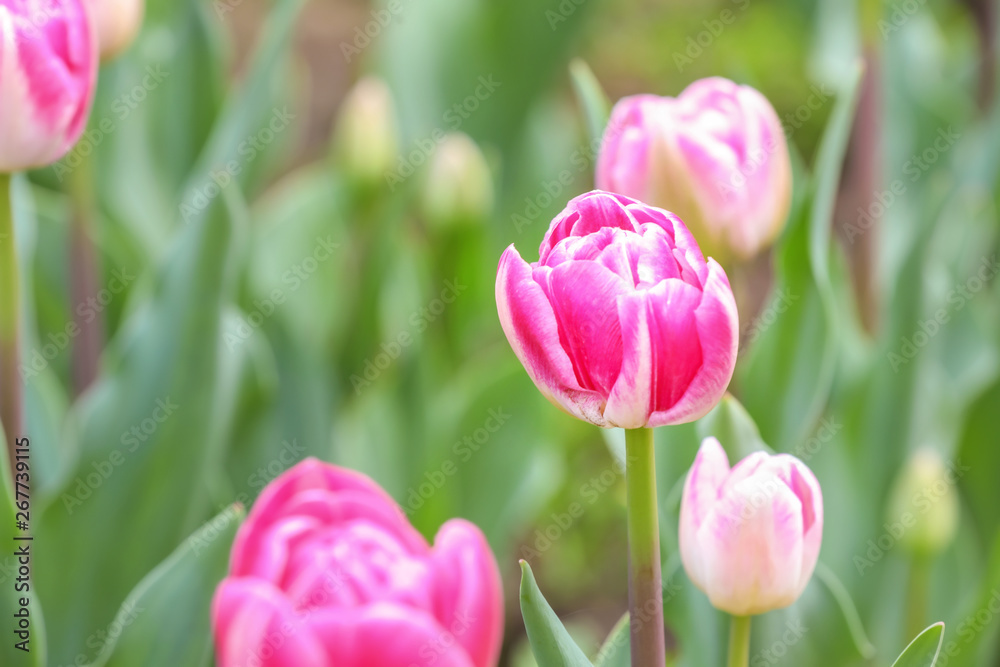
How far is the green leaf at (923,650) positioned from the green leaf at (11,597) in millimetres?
370

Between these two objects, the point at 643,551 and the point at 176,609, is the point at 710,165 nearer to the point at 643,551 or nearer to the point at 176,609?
the point at 643,551

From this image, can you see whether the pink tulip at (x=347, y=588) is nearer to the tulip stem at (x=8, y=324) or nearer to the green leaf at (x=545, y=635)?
the green leaf at (x=545, y=635)

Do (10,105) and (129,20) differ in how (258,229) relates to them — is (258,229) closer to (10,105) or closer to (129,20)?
(129,20)

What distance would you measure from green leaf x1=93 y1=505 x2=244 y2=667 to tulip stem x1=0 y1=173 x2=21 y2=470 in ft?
0.33

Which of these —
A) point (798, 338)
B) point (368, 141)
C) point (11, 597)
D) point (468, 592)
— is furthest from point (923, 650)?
point (368, 141)

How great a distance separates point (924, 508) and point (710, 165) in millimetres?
303

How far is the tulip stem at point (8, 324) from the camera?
504 millimetres

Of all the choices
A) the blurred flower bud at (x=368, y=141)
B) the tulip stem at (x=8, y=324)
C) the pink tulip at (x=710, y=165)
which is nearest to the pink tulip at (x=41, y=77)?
the tulip stem at (x=8, y=324)

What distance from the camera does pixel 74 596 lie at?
67cm

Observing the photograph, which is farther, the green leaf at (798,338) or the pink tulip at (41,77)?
the green leaf at (798,338)

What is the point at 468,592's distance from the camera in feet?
1.51

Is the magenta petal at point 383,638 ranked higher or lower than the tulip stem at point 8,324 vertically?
lower

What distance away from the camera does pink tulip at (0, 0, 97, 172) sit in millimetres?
474

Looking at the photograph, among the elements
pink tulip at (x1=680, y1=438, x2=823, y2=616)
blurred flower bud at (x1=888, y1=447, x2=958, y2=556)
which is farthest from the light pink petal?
blurred flower bud at (x1=888, y1=447, x2=958, y2=556)
